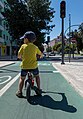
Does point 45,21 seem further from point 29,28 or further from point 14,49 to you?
point 14,49

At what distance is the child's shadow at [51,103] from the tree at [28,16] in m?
53.0

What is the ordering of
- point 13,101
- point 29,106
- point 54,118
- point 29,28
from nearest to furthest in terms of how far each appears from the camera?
point 54,118
point 29,106
point 13,101
point 29,28

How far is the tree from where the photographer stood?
61750mm

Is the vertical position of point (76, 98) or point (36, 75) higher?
point (36, 75)

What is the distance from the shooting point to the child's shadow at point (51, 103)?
24.1ft

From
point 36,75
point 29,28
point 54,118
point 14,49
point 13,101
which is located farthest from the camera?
point 14,49

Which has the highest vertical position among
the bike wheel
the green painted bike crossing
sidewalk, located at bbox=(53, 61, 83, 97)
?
the bike wheel

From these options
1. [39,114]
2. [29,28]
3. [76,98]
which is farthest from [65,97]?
[29,28]

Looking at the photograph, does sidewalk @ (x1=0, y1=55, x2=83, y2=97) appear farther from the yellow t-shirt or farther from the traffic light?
the traffic light

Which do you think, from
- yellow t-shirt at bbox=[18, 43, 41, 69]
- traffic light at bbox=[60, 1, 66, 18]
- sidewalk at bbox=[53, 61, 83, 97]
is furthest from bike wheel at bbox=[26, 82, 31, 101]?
traffic light at bbox=[60, 1, 66, 18]

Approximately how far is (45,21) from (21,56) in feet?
187

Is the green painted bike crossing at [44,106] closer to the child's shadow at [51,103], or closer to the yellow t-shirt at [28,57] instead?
the child's shadow at [51,103]

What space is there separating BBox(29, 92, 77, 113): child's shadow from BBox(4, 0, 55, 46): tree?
174ft

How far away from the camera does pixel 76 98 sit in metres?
8.85
